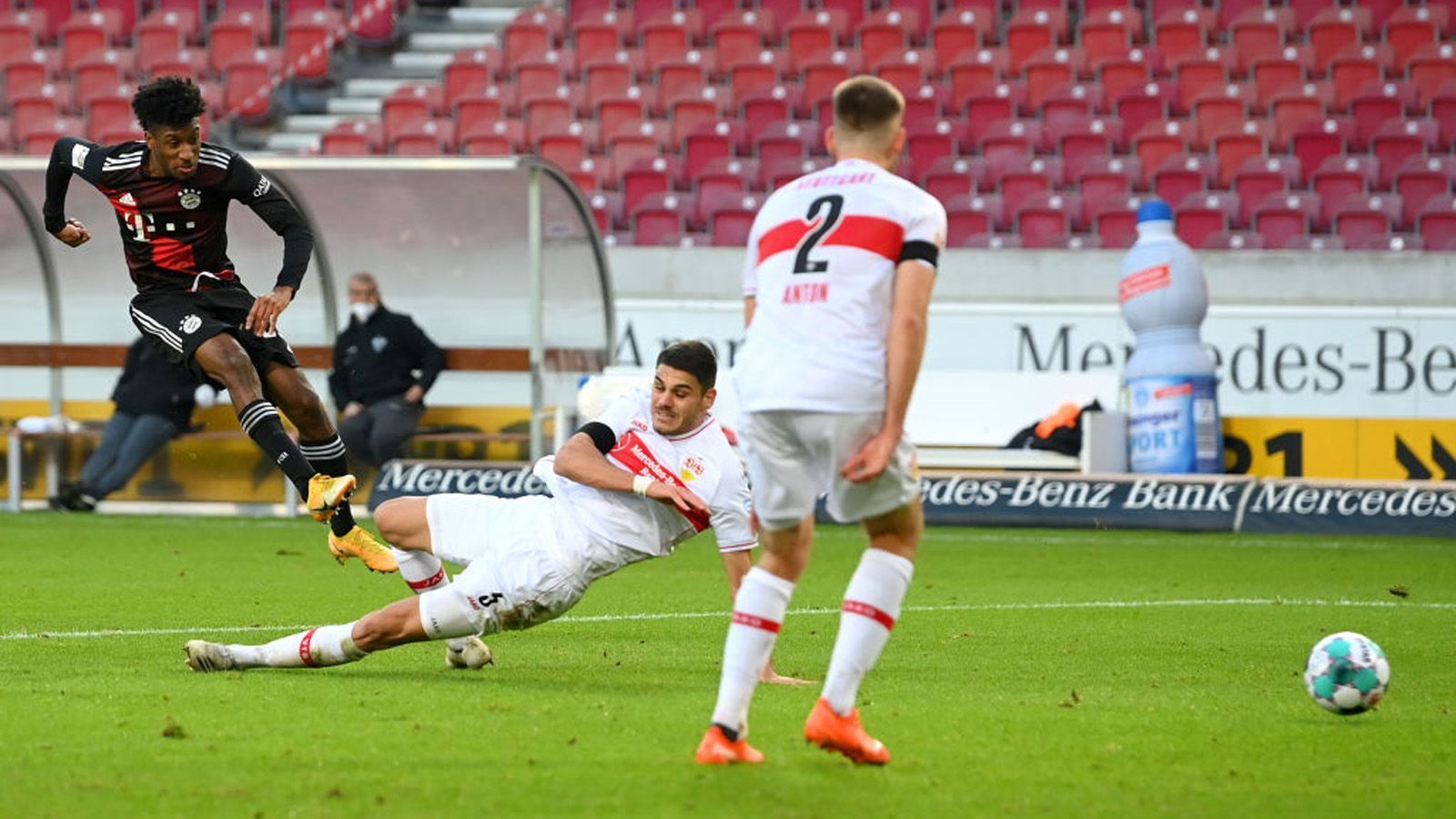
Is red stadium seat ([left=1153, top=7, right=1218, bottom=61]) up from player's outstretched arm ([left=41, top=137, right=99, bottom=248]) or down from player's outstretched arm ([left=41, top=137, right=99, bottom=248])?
up

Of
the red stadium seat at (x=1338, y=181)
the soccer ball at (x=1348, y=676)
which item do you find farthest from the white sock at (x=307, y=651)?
the red stadium seat at (x=1338, y=181)

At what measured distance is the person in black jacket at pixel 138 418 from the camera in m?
15.8

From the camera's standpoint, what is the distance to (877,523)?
16.7 feet

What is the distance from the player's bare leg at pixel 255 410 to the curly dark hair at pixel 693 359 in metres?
2.01

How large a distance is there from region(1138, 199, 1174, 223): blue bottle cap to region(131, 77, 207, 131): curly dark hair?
9509 mm

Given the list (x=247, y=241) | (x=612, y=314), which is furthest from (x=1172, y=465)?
(x=247, y=241)

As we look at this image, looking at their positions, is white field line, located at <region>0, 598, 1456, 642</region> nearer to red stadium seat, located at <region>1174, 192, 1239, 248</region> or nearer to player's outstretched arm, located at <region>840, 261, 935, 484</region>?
player's outstretched arm, located at <region>840, 261, 935, 484</region>

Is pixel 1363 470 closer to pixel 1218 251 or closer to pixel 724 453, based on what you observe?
pixel 1218 251

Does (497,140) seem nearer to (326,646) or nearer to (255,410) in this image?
(255,410)

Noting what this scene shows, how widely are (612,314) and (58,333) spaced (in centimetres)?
429

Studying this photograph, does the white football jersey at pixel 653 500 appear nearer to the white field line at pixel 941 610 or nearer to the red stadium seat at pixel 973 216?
the white field line at pixel 941 610

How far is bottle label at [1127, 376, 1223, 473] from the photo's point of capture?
49.7ft

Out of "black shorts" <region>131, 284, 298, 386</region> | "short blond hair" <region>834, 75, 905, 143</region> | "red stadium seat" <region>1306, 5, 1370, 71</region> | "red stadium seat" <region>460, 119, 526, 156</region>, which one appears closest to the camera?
"short blond hair" <region>834, 75, 905, 143</region>

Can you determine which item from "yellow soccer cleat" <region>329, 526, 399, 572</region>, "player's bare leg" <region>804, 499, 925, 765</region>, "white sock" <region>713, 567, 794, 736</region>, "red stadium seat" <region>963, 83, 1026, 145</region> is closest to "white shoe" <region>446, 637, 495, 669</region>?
"yellow soccer cleat" <region>329, 526, 399, 572</region>
